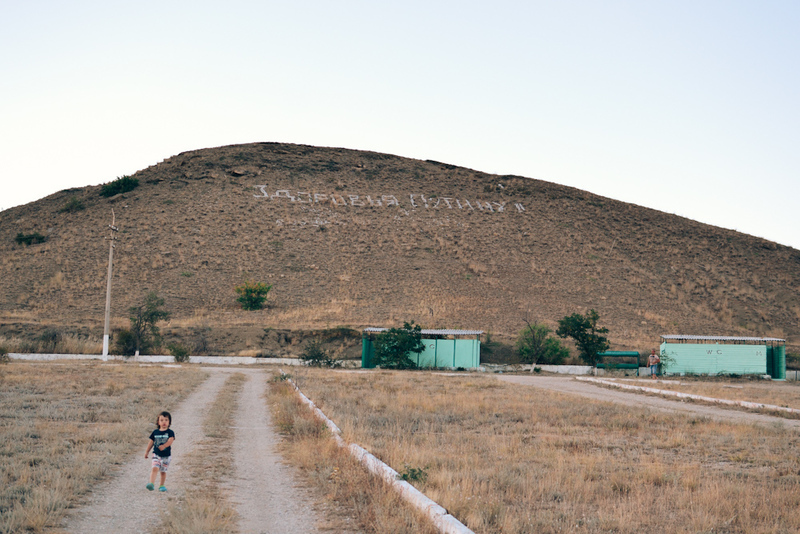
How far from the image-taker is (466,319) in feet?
169

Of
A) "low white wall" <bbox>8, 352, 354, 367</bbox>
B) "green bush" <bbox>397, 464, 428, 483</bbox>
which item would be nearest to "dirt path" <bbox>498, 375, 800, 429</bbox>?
"green bush" <bbox>397, 464, 428, 483</bbox>

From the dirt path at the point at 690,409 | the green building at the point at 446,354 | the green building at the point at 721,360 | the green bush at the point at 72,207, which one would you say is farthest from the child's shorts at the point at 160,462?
the green bush at the point at 72,207

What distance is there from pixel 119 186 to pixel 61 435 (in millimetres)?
71975

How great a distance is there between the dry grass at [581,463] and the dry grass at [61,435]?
372 cm

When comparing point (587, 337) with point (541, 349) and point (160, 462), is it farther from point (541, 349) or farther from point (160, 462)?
point (160, 462)

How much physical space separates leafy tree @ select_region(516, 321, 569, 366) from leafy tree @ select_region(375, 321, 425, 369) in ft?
24.1

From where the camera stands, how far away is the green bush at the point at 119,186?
247 feet

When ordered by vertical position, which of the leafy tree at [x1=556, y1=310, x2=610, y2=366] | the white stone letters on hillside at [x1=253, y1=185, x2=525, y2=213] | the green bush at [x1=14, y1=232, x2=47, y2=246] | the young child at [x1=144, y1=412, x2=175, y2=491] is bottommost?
the young child at [x1=144, y1=412, x2=175, y2=491]

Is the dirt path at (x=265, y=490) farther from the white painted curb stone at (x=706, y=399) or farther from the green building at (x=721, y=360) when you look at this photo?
the green building at (x=721, y=360)

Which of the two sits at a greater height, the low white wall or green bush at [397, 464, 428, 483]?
green bush at [397, 464, 428, 483]

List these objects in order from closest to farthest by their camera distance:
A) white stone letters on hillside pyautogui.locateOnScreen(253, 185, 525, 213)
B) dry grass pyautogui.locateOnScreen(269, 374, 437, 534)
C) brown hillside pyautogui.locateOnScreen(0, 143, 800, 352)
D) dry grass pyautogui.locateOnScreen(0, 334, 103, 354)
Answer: dry grass pyautogui.locateOnScreen(269, 374, 437, 534)
dry grass pyautogui.locateOnScreen(0, 334, 103, 354)
brown hillside pyautogui.locateOnScreen(0, 143, 800, 352)
white stone letters on hillside pyautogui.locateOnScreen(253, 185, 525, 213)

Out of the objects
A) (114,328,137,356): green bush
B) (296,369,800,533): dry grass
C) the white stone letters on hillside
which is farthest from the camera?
the white stone letters on hillside

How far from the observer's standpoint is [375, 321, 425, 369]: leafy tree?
37031mm

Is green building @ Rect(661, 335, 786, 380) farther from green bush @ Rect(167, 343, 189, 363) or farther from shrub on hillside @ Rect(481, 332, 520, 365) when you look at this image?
green bush @ Rect(167, 343, 189, 363)
